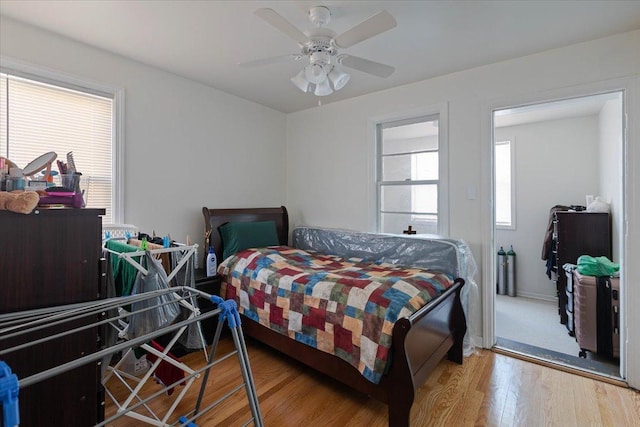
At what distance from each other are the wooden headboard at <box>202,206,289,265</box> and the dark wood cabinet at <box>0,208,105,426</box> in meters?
1.61

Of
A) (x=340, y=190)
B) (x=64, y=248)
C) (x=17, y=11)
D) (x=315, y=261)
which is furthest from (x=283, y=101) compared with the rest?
(x=64, y=248)

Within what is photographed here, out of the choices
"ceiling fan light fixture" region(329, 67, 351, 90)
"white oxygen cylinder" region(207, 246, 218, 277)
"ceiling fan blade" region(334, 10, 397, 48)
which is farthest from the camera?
"white oxygen cylinder" region(207, 246, 218, 277)

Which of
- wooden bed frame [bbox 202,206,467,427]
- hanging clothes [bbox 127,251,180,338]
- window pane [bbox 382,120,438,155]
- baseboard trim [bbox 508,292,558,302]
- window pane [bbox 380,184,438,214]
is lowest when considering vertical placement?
baseboard trim [bbox 508,292,558,302]

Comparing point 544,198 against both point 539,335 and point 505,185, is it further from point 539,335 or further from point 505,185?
point 539,335

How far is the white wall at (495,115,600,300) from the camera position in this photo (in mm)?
4074

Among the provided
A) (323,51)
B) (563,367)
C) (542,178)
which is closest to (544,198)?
(542,178)

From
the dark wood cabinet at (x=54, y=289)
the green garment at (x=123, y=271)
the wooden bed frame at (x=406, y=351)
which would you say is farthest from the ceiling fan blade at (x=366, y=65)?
the green garment at (x=123, y=271)

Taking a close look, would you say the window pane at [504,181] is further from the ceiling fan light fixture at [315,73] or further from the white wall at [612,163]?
the ceiling fan light fixture at [315,73]

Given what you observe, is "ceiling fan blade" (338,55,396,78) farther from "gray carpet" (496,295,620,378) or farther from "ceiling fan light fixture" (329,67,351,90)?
"gray carpet" (496,295,620,378)

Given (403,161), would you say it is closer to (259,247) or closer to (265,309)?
(259,247)

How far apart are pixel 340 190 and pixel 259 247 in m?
1.20

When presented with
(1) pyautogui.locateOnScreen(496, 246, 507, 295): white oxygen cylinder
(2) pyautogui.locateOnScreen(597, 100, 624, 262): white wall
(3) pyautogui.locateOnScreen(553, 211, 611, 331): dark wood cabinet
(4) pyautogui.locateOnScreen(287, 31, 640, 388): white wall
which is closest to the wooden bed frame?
(4) pyautogui.locateOnScreen(287, 31, 640, 388): white wall

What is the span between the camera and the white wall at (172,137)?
2.34m

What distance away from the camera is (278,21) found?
1.64m
